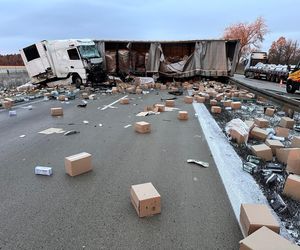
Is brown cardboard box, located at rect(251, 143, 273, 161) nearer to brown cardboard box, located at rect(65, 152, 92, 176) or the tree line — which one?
brown cardboard box, located at rect(65, 152, 92, 176)

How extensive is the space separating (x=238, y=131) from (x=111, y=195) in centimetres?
328

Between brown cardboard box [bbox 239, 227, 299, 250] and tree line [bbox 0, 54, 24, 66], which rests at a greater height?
brown cardboard box [bbox 239, 227, 299, 250]

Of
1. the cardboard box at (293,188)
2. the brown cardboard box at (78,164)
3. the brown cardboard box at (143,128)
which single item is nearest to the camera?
the cardboard box at (293,188)

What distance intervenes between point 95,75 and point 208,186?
49.0 ft

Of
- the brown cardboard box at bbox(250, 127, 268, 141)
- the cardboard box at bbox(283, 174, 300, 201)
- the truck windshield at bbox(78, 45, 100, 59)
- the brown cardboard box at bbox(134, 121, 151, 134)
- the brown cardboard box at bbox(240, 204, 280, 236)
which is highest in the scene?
the truck windshield at bbox(78, 45, 100, 59)

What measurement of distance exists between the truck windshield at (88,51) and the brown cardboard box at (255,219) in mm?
15727

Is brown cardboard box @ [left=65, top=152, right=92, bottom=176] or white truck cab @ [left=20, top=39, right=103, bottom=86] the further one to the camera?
white truck cab @ [left=20, top=39, right=103, bottom=86]

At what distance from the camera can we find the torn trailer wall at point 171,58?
19.2 m

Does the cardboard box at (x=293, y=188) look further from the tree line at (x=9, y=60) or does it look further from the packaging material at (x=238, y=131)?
the tree line at (x=9, y=60)

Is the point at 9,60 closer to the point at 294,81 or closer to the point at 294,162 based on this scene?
the point at 294,81

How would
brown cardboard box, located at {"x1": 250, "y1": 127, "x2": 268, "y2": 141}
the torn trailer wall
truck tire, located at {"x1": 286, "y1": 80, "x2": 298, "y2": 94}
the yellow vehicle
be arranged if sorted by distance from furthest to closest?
the torn trailer wall
truck tire, located at {"x1": 286, "y1": 80, "x2": 298, "y2": 94}
the yellow vehicle
brown cardboard box, located at {"x1": 250, "y1": 127, "x2": 268, "y2": 141}

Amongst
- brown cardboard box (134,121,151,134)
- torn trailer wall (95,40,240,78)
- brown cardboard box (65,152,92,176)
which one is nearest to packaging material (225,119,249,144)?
brown cardboard box (134,121,151,134)

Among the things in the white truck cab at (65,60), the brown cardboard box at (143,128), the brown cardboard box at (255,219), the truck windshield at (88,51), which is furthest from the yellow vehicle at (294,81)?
the brown cardboard box at (255,219)

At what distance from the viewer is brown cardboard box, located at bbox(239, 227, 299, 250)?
7.27 feet
